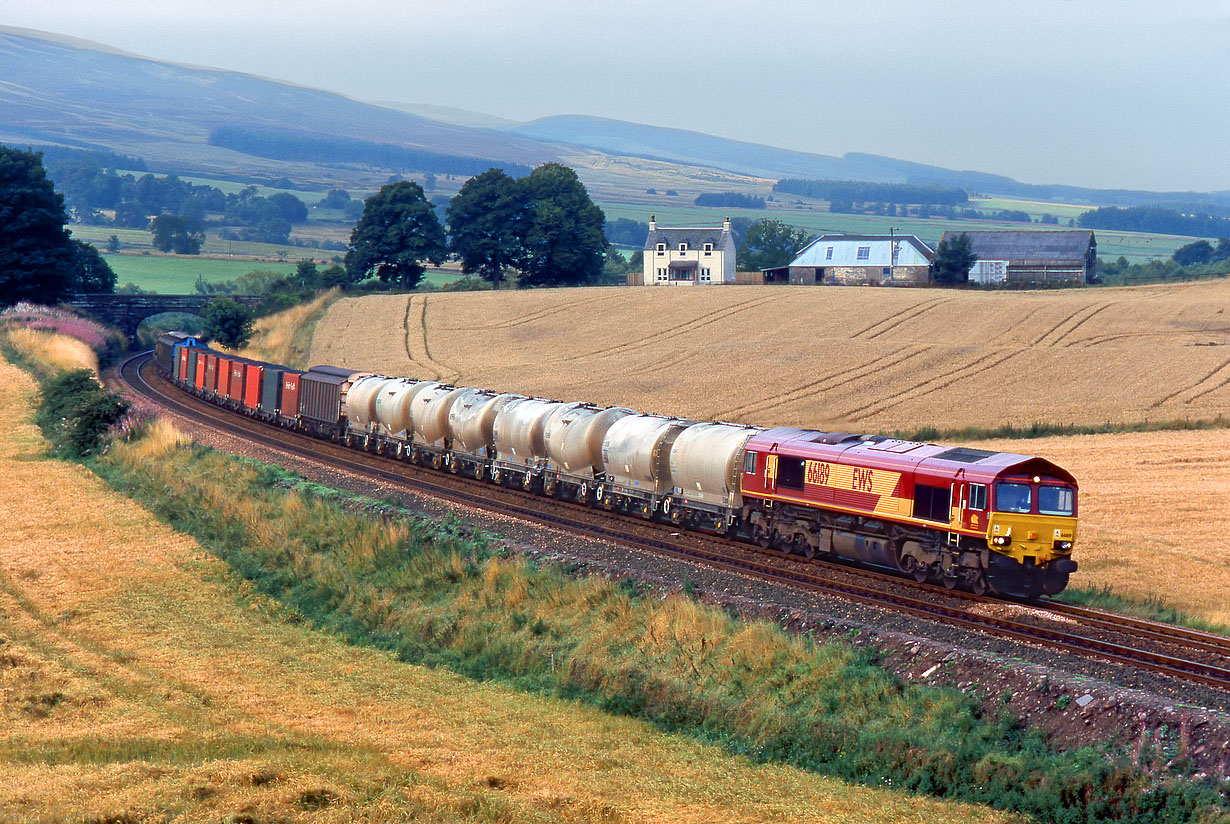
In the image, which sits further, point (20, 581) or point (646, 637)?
point (20, 581)

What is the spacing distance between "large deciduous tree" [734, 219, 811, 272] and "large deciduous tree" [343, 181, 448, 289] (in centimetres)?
5061

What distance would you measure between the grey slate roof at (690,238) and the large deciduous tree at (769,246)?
63.4 feet

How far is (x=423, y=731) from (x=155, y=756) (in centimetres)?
416

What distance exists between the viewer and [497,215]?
131375 millimetres

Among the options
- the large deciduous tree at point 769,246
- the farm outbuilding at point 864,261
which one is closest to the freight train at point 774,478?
the farm outbuilding at point 864,261

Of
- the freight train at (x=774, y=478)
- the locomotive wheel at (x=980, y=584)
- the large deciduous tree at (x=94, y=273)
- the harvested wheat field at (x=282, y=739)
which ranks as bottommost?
the harvested wheat field at (x=282, y=739)

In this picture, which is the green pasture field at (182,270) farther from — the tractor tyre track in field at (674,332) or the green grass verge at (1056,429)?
the green grass verge at (1056,429)

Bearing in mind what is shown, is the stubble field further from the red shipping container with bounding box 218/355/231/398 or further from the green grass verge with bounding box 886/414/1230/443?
the red shipping container with bounding box 218/355/231/398

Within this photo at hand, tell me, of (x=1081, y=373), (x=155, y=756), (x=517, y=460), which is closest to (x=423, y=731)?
(x=155, y=756)

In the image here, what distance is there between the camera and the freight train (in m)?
27.6

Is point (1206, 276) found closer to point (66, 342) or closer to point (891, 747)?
point (66, 342)

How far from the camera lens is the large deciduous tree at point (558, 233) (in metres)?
132

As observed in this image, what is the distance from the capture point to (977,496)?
90.5 feet

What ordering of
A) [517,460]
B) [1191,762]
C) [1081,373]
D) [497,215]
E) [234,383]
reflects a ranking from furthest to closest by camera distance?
[497,215] → [234,383] → [1081,373] → [517,460] → [1191,762]
